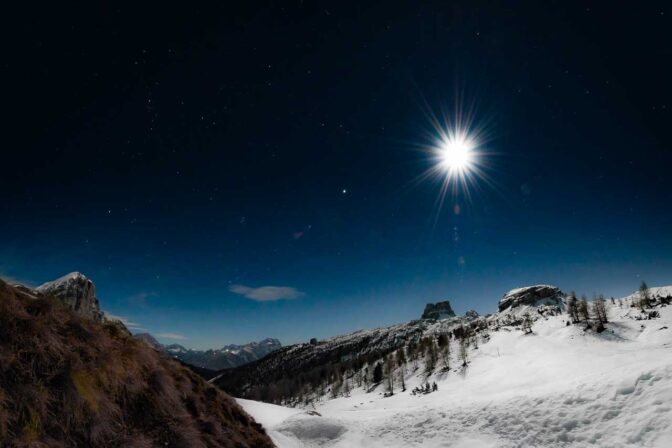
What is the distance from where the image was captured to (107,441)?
6855 millimetres

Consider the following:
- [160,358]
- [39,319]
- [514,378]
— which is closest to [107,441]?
[39,319]

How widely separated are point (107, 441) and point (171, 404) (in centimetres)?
246

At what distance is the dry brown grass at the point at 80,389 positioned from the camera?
19.3 ft

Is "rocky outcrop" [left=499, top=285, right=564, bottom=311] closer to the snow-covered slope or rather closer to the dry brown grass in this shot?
the snow-covered slope

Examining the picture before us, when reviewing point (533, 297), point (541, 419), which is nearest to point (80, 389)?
point (541, 419)

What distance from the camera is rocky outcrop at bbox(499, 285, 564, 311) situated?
155 m

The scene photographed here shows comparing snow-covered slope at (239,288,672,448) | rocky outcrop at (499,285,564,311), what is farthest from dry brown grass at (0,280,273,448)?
rocky outcrop at (499,285,564,311)

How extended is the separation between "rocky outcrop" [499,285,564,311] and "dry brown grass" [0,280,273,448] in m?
178

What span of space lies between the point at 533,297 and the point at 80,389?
191m

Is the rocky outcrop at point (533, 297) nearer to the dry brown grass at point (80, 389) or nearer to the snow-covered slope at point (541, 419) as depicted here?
the snow-covered slope at point (541, 419)

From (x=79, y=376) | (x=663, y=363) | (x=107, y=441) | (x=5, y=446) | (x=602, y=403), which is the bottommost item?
(x=602, y=403)

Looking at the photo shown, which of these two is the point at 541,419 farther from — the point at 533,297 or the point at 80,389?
the point at 533,297

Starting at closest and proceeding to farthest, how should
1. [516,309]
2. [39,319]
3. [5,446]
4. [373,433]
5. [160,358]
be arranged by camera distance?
[5,446] < [39,319] < [160,358] < [373,433] < [516,309]

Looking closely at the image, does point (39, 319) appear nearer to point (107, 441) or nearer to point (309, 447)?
point (107, 441)
